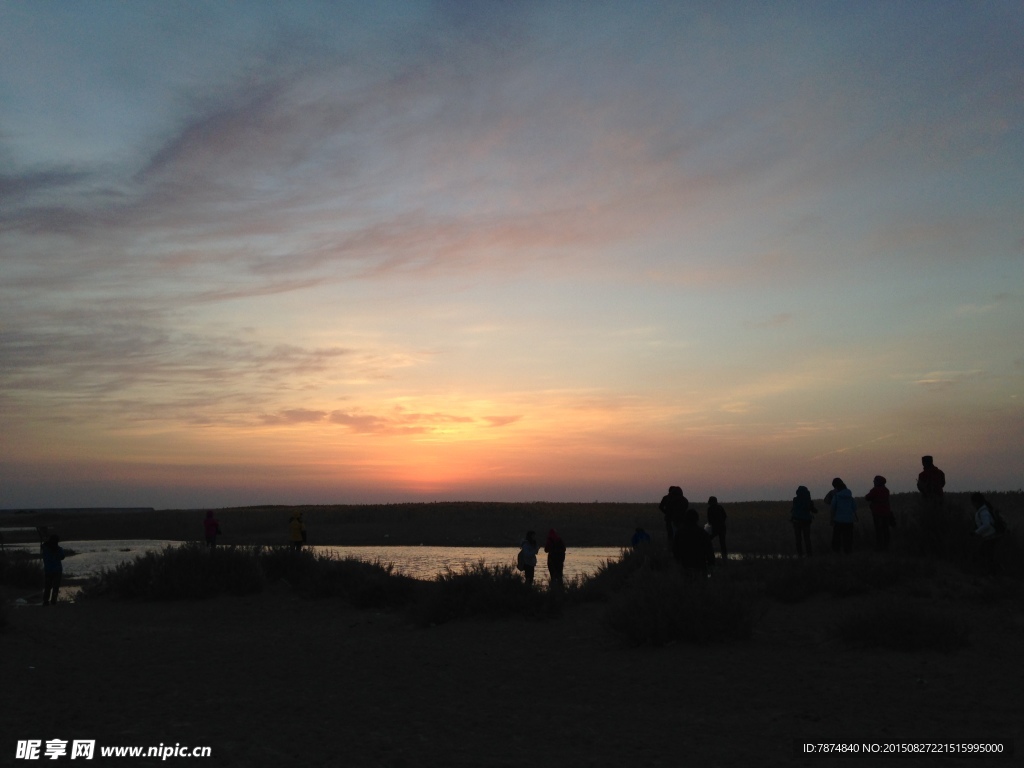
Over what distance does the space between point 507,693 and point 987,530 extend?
31.8 ft

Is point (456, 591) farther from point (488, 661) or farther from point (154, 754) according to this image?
point (154, 754)

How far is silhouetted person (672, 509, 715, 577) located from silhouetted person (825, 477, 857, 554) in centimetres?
452

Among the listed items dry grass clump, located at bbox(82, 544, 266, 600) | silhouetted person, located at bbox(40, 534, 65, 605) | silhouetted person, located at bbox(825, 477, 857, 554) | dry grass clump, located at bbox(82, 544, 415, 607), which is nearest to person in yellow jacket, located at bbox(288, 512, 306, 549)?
dry grass clump, located at bbox(82, 544, 415, 607)

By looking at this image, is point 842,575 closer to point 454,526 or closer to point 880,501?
point 880,501

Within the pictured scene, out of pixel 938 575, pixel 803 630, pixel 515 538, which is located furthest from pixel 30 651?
pixel 515 538

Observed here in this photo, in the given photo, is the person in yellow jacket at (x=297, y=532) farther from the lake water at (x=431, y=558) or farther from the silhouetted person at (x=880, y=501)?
the silhouetted person at (x=880, y=501)

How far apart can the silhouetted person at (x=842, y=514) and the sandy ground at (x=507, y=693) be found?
2887 mm

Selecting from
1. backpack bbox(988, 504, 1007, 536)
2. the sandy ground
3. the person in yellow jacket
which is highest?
backpack bbox(988, 504, 1007, 536)

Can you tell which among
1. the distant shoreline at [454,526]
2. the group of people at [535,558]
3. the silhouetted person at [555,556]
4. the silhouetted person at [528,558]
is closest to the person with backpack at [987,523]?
the group of people at [535,558]

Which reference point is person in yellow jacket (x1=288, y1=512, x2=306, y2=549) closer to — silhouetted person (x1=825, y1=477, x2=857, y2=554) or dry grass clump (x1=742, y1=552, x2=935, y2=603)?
dry grass clump (x1=742, y1=552, x2=935, y2=603)

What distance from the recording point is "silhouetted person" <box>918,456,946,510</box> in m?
17.8

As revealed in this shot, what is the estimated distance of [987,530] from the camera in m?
15.3

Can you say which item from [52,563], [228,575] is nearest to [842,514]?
[228,575]

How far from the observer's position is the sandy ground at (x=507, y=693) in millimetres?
8375
